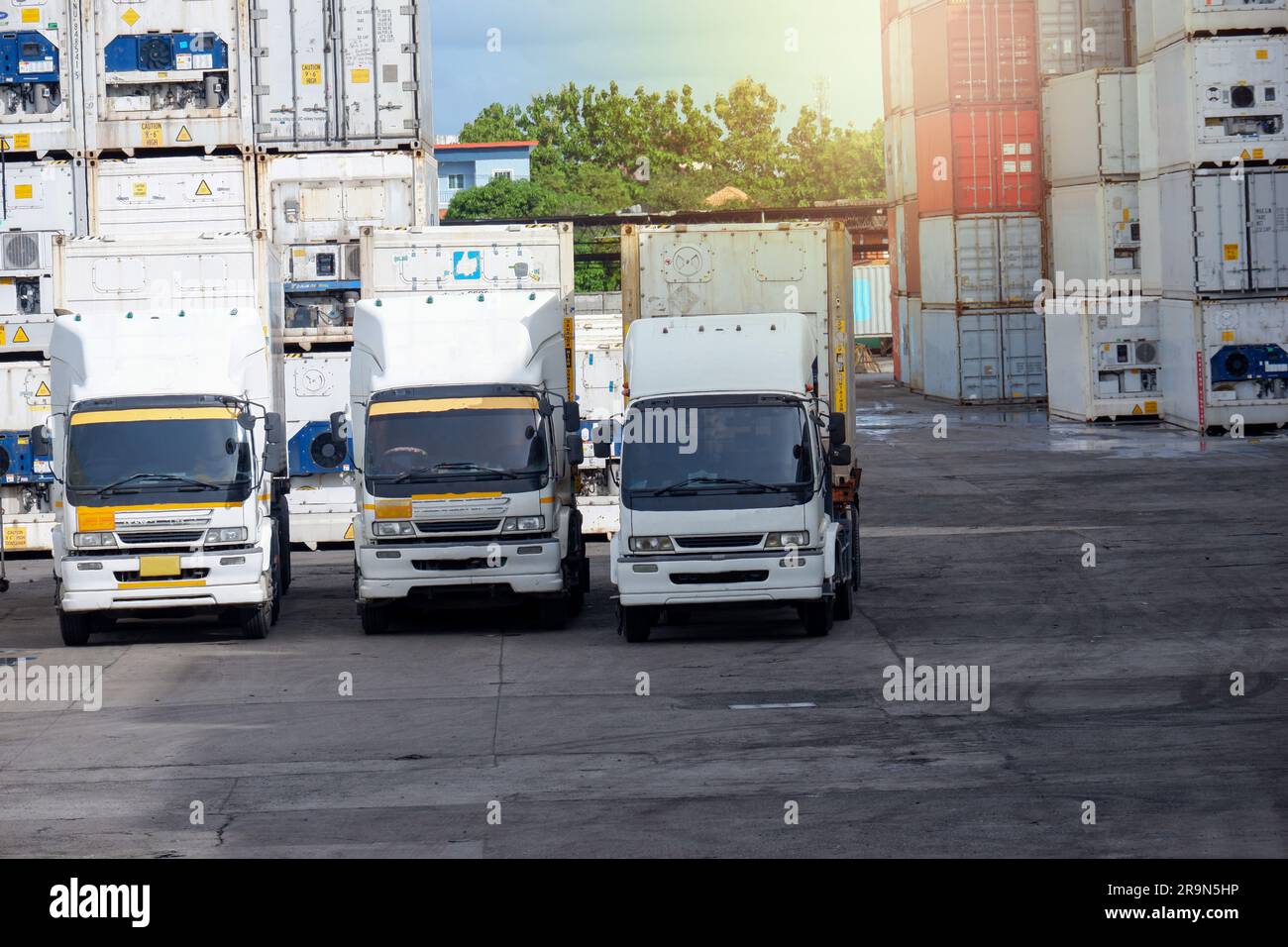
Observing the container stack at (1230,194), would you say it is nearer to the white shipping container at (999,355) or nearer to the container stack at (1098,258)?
the container stack at (1098,258)

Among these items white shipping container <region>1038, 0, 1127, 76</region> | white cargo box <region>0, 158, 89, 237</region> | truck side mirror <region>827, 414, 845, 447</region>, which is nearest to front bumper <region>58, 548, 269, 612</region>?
truck side mirror <region>827, 414, 845, 447</region>

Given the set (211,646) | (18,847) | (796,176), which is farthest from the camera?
(796,176)

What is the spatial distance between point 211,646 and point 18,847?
25.8ft

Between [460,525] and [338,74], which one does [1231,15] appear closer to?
[338,74]

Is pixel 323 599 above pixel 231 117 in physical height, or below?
below

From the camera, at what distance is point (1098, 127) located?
42.7 m

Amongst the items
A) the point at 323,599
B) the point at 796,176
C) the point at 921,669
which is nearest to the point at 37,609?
the point at 323,599

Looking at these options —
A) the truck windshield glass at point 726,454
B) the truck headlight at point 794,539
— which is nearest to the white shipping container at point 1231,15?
the truck windshield glass at point 726,454

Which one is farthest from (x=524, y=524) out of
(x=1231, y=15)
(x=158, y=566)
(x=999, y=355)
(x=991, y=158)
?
(x=991, y=158)

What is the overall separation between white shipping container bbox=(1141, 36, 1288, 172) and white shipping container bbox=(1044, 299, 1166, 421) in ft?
15.8

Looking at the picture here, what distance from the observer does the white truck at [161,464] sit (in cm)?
1808

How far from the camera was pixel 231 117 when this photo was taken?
27.2 m

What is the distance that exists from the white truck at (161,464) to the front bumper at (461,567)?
4.06 feet
